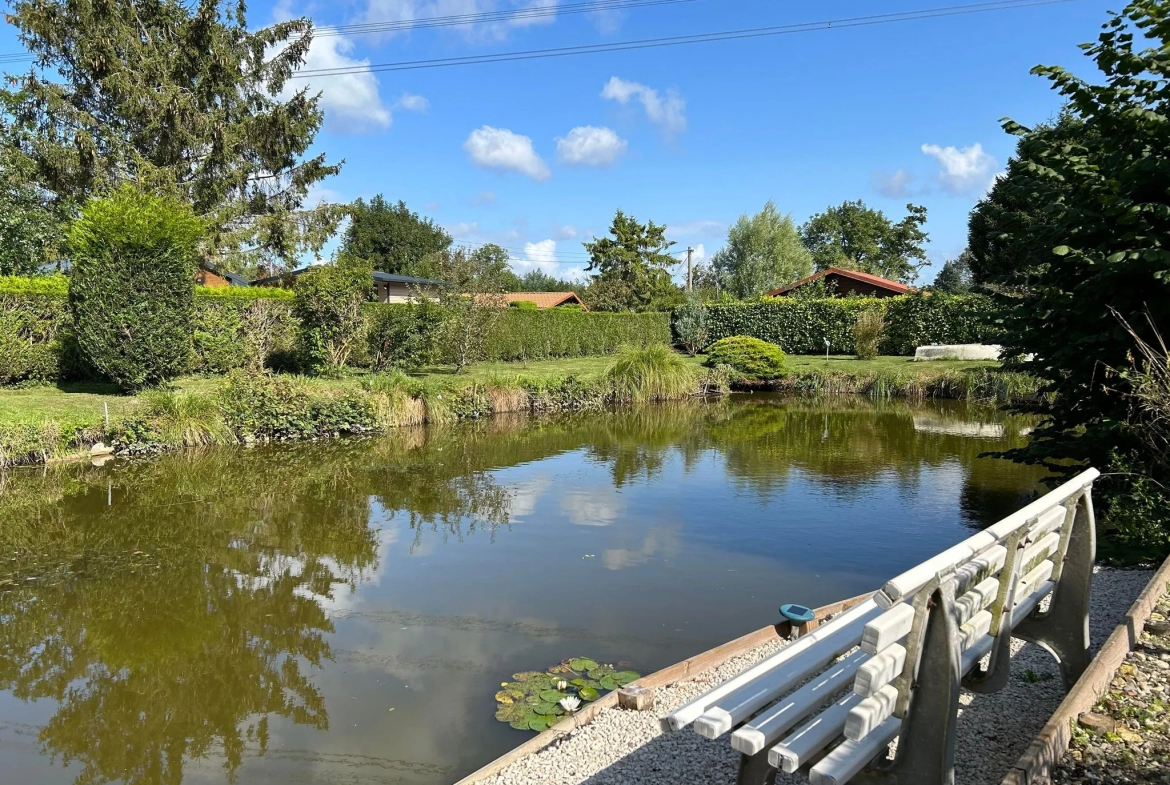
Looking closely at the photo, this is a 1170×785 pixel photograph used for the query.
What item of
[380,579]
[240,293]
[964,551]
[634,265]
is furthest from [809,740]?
[634,265]

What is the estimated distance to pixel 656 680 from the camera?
4098 mm

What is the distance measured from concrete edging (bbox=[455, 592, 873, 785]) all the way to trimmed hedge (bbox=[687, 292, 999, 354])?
21.1 meters

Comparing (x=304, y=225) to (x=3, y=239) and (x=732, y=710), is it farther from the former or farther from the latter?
(x=732, y=710)

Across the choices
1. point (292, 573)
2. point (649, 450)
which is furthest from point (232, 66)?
point (292, 573)

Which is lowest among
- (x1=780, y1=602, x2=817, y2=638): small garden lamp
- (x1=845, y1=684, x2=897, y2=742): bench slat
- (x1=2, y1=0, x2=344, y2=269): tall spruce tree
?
(x1=780, y1=602, x2=817, y2=638): small garden lamp

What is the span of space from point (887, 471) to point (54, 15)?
2486cm

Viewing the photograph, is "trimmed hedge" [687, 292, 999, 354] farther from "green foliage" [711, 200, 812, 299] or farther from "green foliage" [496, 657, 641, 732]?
"green foliage" [496, 657, 641, 732]

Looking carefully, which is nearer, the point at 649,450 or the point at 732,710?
the point at 732,710

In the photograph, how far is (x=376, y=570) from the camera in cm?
689

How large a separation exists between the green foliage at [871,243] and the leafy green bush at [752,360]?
125 feet

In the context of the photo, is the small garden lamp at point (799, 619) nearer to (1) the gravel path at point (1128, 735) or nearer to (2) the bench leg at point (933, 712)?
(1) the gravel path at point (1128, 735)

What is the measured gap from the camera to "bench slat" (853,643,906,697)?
210cm

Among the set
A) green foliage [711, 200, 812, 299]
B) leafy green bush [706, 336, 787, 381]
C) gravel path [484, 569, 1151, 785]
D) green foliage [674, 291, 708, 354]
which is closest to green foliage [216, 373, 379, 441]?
gravel path [484, 569, 1151, 785]

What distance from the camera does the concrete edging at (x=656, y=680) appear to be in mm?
3436
